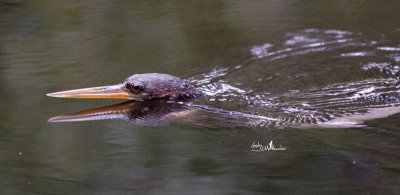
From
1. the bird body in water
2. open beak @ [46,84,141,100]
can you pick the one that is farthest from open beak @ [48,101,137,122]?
open beak @ [46,84,141,100]

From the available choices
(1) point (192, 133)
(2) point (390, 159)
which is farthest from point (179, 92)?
(2) point (390, 159)

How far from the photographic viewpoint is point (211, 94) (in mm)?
5449

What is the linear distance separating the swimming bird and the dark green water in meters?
0.10

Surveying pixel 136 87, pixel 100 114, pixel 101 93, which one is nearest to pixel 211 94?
pixel 136 87

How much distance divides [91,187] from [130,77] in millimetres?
1938

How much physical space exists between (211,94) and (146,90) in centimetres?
66

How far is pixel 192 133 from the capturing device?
14.3 ft

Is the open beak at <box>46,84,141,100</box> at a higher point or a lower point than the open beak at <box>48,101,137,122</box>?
higher

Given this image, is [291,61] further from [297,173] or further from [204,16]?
[297,173]

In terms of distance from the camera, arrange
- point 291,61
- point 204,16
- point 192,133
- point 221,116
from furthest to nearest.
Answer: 1. point 204,16
2. point 291,61
3. point 221,116
4. point 192,133

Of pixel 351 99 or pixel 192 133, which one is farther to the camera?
pixel 351 99

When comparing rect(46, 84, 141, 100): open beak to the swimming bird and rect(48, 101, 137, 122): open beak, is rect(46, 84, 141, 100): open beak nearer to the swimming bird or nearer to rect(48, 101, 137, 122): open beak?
the swimming bird

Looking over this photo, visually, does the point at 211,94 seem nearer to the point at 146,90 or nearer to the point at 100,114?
the point at 146,90

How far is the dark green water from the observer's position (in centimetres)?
365
